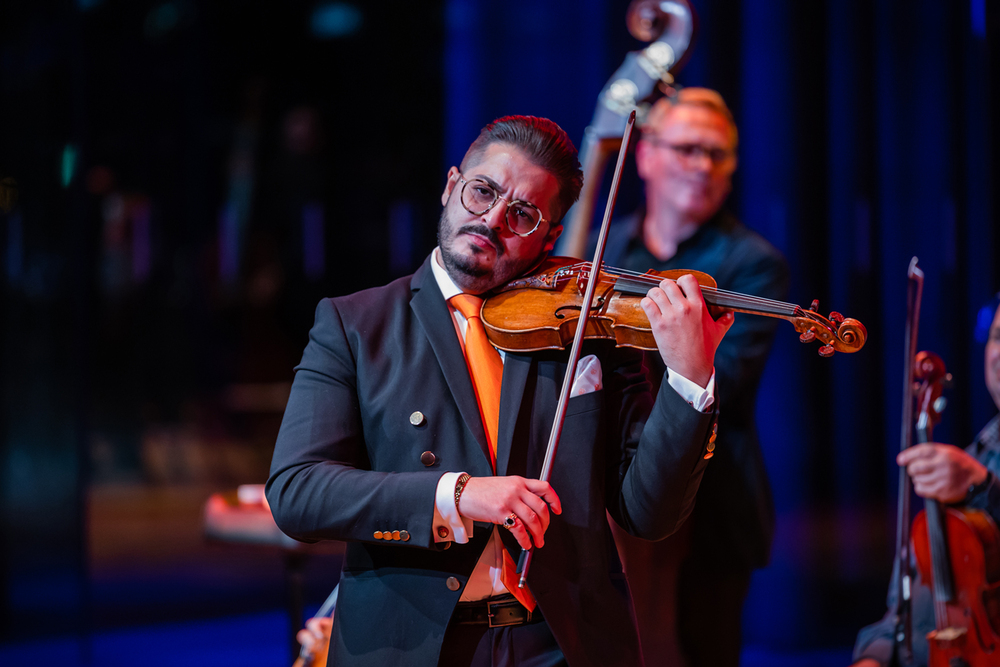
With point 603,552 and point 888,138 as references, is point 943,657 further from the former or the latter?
point 888,138

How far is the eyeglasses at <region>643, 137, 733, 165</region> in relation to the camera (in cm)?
248

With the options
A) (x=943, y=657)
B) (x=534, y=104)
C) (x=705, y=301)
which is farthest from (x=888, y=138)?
(x=705, y=301)

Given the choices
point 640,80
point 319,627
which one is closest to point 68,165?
point 640,80

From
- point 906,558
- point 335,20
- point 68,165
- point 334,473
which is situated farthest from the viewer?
point 335,20

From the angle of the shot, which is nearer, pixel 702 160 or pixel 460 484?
pixel 460 484

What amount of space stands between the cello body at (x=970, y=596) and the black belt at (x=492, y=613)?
1.11 metres

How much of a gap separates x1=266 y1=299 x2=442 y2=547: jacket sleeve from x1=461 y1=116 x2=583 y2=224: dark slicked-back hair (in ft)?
1.25

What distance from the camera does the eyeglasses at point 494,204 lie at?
1505 millimetres

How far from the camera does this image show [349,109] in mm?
5301

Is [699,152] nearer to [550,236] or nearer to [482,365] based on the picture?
[550,236]

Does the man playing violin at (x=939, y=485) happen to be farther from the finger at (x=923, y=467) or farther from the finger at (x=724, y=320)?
the finger at (x=724, y=320)

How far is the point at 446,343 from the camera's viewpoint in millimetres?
1465

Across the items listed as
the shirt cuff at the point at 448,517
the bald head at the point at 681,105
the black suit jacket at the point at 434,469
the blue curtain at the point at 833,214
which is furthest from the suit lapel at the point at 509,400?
the blue curtain at the point at 833,214

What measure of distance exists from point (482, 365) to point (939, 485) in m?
1.20
